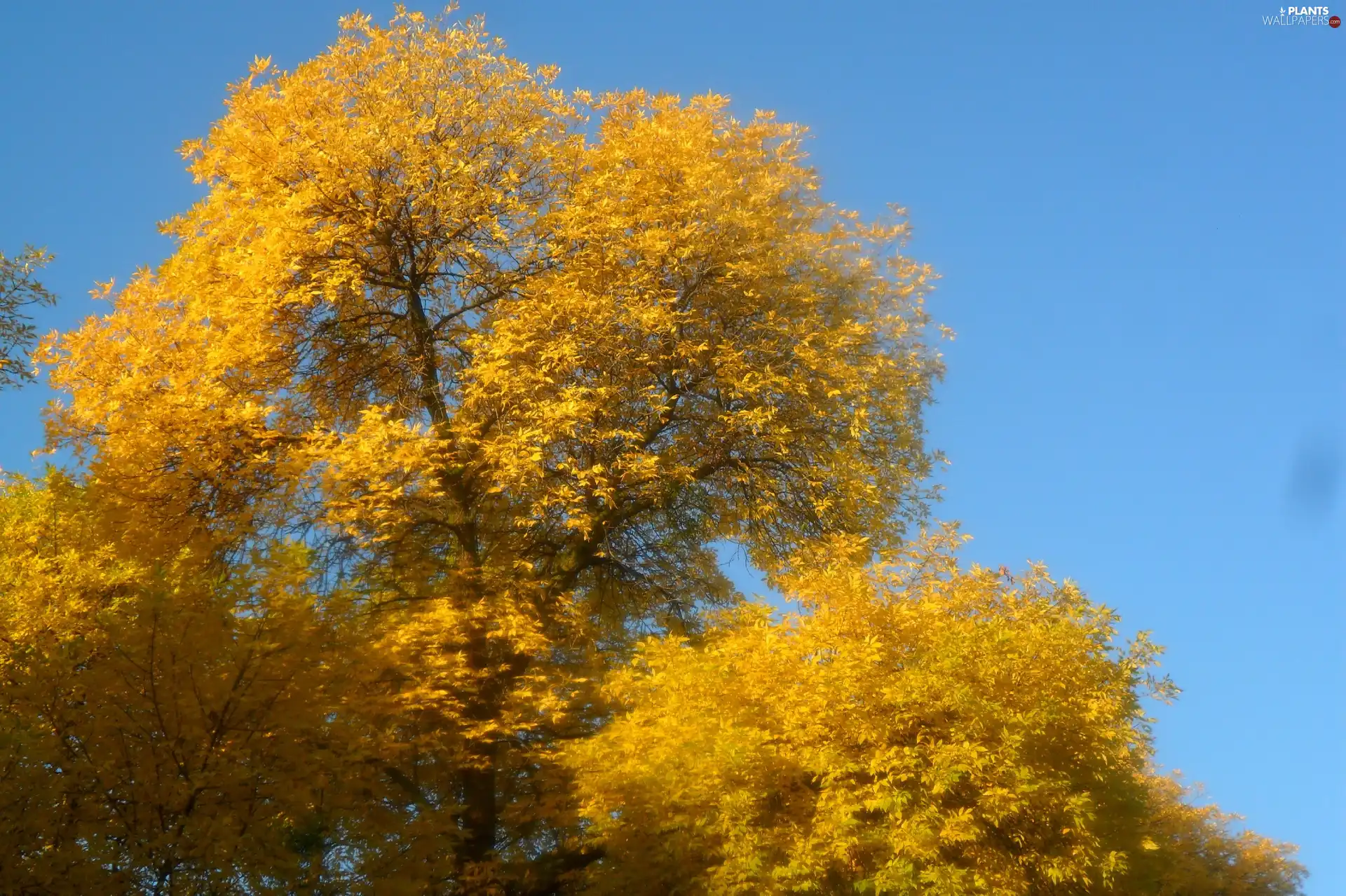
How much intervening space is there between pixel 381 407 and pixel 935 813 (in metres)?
9.16

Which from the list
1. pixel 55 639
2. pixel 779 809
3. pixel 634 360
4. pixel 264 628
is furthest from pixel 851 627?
pixel 55 639

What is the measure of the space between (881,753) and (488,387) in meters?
7.21

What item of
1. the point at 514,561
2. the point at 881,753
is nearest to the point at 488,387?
the point at 514,561

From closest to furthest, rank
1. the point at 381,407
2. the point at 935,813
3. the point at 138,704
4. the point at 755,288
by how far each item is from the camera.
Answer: the point at 138,704 < the point at 935,813 < the point at 381,407 < the point at 755,288

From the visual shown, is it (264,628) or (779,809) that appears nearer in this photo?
(264,628)

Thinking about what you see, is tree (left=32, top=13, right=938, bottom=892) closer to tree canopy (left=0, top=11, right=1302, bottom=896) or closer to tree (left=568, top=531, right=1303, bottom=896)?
tree canopy (left=0, top=11, right=1302, bottom=896)

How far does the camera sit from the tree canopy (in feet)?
36.9

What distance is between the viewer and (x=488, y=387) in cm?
1533

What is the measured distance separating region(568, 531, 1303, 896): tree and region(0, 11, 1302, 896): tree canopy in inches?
2.4

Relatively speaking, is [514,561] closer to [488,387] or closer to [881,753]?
[488,387]

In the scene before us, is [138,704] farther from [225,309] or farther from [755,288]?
[755,288]

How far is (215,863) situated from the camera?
9969 mm

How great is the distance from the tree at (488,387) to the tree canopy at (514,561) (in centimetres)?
8

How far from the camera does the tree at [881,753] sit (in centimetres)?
1172
